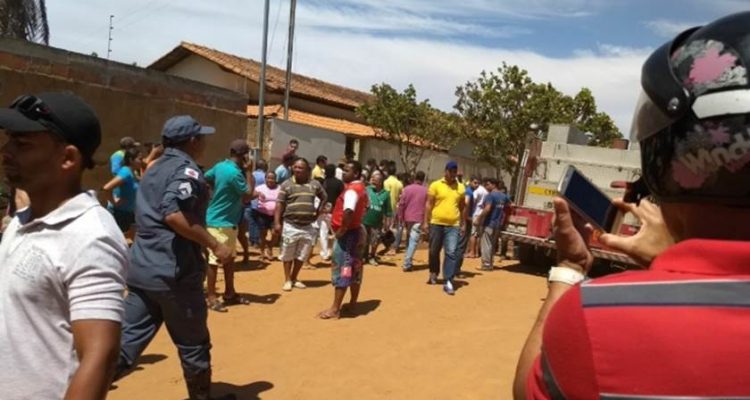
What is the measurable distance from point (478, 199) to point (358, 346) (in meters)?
7.13

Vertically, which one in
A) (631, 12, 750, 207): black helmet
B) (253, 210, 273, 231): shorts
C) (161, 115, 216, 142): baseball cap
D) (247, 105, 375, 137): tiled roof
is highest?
(247, 105, 375, 137): tiled roof

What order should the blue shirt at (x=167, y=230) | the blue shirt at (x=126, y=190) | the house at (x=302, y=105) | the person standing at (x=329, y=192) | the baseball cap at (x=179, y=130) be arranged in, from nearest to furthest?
the blue shirt at (x=167, y=230), the baseball cap at (x=179, y=130), the blue shirt at (x=126, y=190), the person standing at (x=329, y=192), the house at (x=302, y=105)

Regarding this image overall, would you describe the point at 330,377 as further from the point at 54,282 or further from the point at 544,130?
the point at 544,130

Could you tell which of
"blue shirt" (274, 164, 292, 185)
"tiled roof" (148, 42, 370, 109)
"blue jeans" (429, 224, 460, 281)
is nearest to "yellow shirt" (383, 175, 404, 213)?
"blue shirt" (274, 164, 292, 185)

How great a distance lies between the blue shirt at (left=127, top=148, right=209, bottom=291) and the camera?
3.80 metres

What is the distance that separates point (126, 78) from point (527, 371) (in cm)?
1200

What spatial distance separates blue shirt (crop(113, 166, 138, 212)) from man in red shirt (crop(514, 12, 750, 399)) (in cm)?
725

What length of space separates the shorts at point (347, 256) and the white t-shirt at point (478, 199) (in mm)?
5571

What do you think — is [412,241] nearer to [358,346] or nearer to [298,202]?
[298,202]

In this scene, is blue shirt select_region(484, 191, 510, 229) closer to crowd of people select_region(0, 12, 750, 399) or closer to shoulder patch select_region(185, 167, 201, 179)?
crowd of people select_region(0, 12, 750, 399)

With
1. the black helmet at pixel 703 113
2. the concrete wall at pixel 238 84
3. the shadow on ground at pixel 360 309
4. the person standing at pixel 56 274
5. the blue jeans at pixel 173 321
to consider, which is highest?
the concrete wall at pixel 238 84

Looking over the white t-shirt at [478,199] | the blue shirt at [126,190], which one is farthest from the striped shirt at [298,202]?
the white t-shirt at [478,199]

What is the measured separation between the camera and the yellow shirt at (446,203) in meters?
8.97

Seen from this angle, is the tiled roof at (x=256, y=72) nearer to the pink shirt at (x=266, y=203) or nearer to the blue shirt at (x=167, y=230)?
the pink shirt at (x=266, y=203)
